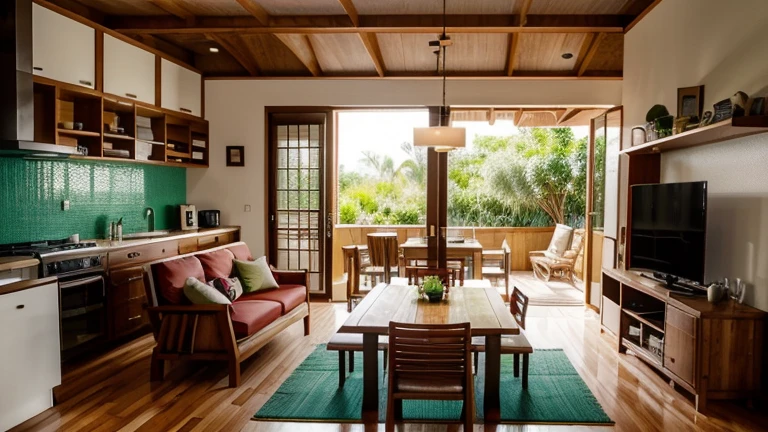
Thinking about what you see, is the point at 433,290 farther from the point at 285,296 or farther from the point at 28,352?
the point at 28,352

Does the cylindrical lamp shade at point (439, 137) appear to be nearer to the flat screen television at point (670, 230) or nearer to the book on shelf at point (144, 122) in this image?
the flat screen television at point (670, 230)

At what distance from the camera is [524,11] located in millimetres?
4676

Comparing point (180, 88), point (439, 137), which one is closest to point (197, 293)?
point (439, 137)

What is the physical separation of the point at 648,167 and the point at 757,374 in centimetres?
211

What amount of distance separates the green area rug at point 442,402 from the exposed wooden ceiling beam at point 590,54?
3641 millimetres

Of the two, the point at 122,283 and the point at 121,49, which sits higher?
the point at 121,49

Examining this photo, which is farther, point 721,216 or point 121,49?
point 121,49

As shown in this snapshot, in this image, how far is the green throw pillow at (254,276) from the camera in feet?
15.6

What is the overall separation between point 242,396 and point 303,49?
4.07 meters

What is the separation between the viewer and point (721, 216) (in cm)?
371

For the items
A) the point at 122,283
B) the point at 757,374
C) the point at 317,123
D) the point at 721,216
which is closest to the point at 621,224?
the point at 721,216

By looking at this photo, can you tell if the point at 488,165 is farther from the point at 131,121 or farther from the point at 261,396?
the point at 261,396

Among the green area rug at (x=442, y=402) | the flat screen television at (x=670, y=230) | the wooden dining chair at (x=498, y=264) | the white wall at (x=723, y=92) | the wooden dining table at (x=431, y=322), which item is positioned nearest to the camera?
the wooden dining table at (x=431, y=322)

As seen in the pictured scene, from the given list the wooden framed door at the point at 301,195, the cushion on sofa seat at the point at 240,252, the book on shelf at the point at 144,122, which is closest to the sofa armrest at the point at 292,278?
the cushion on sofa seat at the point at 240,252
